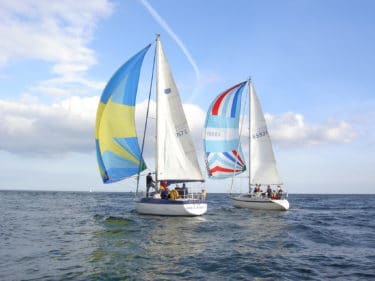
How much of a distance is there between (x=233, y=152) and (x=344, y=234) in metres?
19.5

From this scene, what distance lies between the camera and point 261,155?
1526 inches

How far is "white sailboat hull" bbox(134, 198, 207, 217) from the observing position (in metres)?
25.5

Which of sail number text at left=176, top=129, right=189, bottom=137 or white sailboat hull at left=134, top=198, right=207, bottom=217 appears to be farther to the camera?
sail number text at left=176, top=129, right=189, bottom=137

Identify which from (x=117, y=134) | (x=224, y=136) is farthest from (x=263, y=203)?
(x=117, y=134)

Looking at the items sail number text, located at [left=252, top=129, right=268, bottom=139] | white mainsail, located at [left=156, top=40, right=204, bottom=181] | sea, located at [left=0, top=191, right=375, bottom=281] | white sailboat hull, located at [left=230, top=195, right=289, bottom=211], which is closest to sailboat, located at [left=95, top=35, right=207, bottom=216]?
white mainsail, located at [left=156, top=40, right=204, bottom=181]

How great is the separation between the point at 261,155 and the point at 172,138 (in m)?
13.7

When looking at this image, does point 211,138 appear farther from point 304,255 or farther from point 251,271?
point 251,271

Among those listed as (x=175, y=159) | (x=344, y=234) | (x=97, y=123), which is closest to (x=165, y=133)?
(x=175, y=159)

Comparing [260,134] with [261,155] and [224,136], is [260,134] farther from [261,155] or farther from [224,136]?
[224,136]

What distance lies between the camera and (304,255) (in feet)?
51.6

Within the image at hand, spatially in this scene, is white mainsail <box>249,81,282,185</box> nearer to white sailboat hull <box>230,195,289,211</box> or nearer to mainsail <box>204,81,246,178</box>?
mainsail <box>204,81,246,178</box>

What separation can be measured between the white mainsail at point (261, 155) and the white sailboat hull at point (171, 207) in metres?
13.9

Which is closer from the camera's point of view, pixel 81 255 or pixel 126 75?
pixel 81 255

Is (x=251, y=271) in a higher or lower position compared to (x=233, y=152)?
lower
